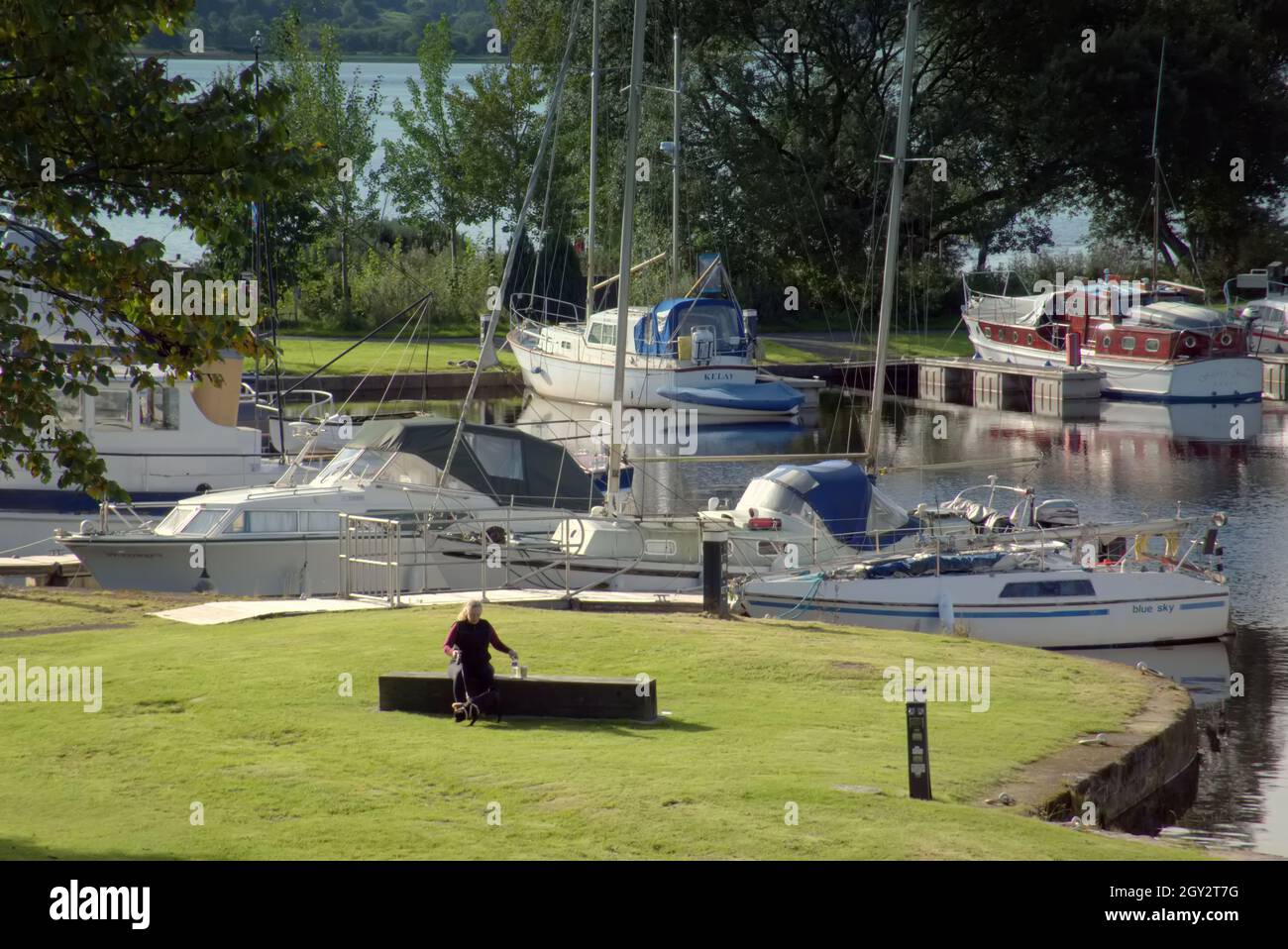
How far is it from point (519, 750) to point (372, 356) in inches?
2206

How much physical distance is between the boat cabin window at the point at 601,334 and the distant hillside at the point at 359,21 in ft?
178

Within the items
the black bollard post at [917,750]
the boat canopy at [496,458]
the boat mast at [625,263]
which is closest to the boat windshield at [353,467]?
the boat canopy at [496,458]

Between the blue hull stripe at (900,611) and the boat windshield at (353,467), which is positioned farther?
the boat windshield at (353,467)

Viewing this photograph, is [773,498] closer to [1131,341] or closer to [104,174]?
[104,174]

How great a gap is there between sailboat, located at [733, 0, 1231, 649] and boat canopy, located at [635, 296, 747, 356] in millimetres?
31428

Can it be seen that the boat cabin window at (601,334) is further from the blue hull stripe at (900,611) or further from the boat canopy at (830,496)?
the blue hull stripe at (900,611)

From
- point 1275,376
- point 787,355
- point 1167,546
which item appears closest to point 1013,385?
point 787,355

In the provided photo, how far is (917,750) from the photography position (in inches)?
492

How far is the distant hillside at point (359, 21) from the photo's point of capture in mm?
113438

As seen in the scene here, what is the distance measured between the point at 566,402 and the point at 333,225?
2161cm

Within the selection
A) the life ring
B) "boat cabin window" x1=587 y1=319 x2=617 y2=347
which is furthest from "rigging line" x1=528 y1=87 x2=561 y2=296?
the life ring

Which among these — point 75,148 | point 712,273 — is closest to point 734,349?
point 712,273

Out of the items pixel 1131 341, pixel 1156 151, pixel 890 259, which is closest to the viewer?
pixel 890 259
